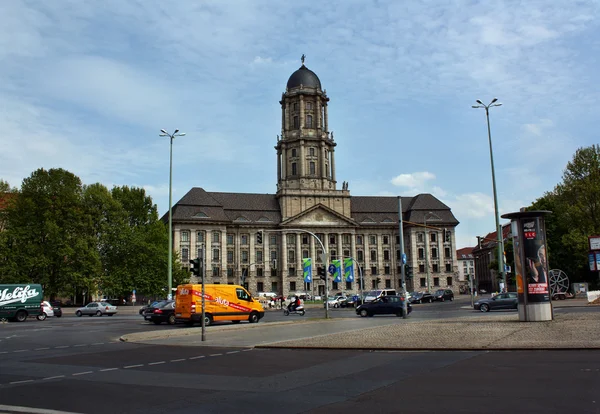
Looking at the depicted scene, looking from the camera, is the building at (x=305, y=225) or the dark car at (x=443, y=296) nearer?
the dark car at (x=443, y=296)

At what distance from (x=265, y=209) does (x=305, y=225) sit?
9495mm

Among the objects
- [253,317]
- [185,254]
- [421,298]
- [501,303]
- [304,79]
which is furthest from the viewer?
[304,79]

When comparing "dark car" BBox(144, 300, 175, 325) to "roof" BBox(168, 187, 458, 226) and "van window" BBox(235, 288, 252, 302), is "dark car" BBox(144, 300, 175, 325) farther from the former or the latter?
"roof" BBox(168, 187, 458, 226)

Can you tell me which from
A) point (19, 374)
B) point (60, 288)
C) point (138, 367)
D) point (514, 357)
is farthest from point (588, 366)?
point (60, 288)

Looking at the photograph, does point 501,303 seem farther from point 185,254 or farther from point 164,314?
point 185,254

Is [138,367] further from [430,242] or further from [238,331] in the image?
[430,242]

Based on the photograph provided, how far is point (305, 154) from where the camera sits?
380 ft

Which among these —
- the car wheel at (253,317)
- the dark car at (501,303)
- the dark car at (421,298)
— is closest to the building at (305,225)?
the dark car at (421,298)

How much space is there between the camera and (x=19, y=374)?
13.7 meters

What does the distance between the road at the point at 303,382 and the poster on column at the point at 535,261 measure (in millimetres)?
10043

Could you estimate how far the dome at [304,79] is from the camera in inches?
4707

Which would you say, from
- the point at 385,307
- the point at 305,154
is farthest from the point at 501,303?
the point at 305,154

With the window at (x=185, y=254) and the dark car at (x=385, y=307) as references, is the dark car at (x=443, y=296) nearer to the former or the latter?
the dark car at (x=385, y=307)

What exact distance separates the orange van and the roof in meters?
74.1
